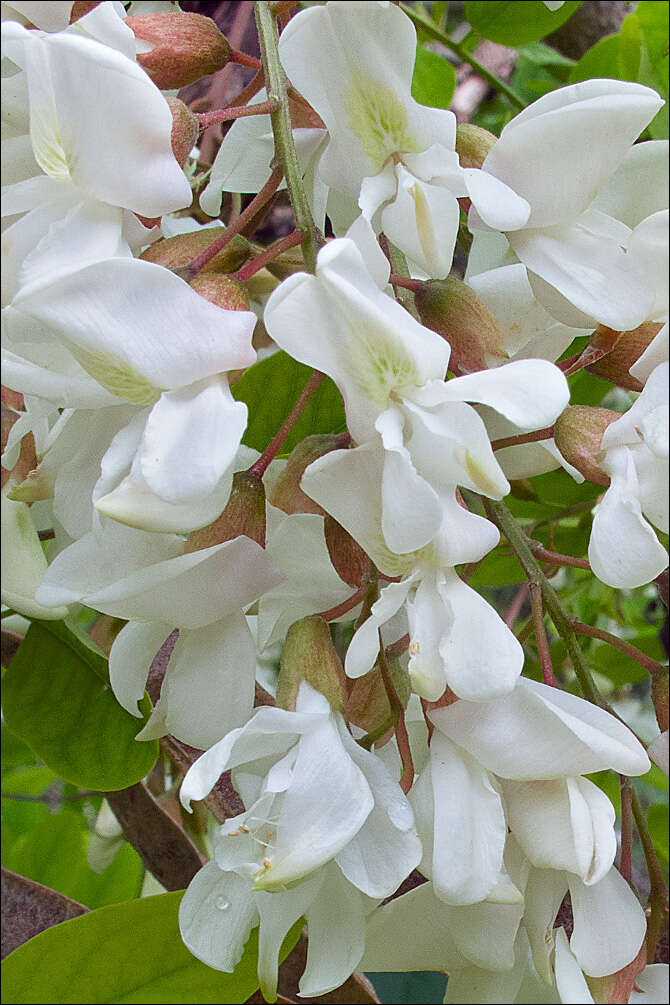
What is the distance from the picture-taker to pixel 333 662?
358 mm

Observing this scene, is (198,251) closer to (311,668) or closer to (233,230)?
(233,230)

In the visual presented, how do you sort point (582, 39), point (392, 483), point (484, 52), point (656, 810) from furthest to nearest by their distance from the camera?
point (484, 52)
point (582, 39)
point (656, 810)
point (392, 483)

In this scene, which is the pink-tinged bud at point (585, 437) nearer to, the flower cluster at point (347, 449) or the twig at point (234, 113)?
the flower cluster at point (347, 449)

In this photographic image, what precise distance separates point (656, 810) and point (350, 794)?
480mm

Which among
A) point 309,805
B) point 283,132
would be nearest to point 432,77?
point 283,132

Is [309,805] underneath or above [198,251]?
underneath

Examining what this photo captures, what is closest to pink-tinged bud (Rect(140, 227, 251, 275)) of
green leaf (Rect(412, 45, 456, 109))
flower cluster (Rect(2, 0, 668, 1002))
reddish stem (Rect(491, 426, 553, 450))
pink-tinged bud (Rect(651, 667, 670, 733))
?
flower cluster (Rect(2, 0, 668, 1002))

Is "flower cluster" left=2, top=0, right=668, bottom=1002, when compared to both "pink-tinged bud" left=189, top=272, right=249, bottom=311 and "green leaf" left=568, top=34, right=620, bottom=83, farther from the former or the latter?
"green leaf" left=568, top=34, right=620, bottom=83

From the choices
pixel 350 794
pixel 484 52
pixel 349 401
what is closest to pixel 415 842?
pixel 350 794

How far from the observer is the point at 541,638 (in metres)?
0.39

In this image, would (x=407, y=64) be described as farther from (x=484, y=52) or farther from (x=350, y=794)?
(x=484, y=52)

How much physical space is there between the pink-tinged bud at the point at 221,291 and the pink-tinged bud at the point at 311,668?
4.2 inches

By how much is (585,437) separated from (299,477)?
0.29ft

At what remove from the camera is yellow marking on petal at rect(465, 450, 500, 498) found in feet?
0.96
